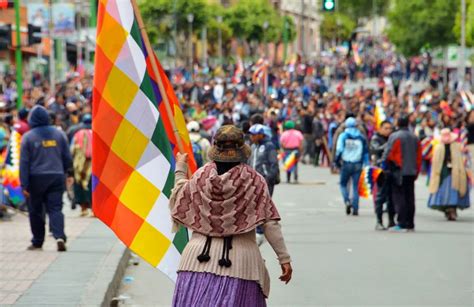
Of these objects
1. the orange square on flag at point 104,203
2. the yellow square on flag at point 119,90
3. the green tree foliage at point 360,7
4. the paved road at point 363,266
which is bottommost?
the paved road at point 363,266

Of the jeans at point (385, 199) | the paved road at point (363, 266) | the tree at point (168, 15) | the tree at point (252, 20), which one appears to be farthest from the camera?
the tree at point (252, 20)

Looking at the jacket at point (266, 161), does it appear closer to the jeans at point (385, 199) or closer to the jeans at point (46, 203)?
the jeans at point (46, 203)

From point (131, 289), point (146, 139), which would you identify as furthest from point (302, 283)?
point (146, 139)

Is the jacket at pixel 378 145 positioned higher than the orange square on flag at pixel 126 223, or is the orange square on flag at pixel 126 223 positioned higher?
the orange square on flag at pixel 126 223

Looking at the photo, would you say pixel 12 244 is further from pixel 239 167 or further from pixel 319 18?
pixel 319 18

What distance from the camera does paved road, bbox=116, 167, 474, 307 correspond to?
1280cm

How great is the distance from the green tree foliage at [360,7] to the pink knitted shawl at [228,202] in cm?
17444

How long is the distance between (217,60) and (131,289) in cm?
9348

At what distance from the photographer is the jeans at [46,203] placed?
50.6 feet

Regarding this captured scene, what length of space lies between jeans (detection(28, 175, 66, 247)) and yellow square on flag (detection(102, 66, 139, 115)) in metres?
6.27

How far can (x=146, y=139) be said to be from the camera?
948cm

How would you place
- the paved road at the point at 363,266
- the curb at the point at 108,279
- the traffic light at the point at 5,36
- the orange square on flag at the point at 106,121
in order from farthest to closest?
the traffic light at the point at 5,36, the paved road at the point at 363,266, the curb at the point at 108,279, the orange square on flag at the point at 106,121

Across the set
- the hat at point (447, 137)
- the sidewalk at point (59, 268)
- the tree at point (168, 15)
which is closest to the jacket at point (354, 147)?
the hat at point (447, 137)

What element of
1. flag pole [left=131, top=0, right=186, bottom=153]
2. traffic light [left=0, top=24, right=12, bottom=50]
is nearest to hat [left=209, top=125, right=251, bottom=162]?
flag pole [left=131, top=0, right=186, bottom=153]
